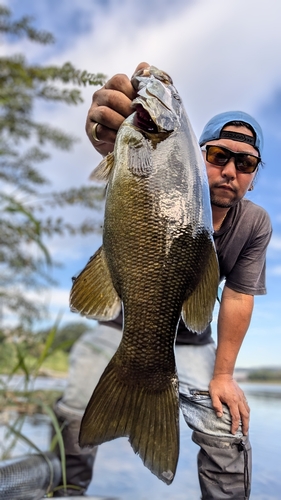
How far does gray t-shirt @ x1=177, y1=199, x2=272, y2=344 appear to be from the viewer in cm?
161

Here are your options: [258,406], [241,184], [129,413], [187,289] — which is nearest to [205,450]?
[129,413]

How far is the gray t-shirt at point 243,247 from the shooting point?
1.61m

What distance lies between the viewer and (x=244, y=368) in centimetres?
188

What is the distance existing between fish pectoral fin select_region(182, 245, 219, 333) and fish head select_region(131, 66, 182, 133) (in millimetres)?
338

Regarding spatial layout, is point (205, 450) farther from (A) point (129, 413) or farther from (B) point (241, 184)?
(B) point (241, 184)

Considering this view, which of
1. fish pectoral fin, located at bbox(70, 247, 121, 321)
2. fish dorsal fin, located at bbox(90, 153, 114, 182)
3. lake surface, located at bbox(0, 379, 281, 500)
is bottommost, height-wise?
lake surface, located at bbox(0, 379, 281, 500)

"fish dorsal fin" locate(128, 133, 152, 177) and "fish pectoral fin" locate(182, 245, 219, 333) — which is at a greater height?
"fish dorsal fin" locate(128, 133, 152, 177)

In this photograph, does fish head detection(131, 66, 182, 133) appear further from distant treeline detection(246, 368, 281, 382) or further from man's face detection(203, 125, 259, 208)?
distant treeline detection(246, 368, 281, 382)

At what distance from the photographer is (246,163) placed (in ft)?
4.86

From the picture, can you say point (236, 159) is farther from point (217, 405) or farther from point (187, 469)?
point (187, 469)

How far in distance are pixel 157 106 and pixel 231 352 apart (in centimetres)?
84

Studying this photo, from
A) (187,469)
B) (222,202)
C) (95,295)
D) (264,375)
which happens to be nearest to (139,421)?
(95,295)

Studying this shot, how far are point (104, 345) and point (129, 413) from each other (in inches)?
65.4

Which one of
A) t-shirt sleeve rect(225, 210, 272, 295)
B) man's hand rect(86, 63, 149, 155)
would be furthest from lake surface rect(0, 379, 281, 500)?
man's hand rect(86, 63, 149, 155)
